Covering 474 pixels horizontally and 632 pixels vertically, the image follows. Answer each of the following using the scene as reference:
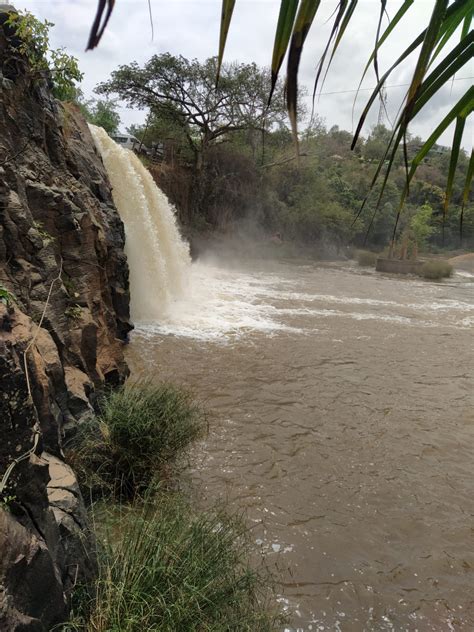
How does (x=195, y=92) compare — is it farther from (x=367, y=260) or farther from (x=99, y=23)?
(x=99, y=23)

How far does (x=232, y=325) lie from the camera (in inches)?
347

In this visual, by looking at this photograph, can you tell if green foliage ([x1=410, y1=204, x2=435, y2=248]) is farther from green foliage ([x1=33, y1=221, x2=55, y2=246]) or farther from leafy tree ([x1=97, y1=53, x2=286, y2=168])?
green foliage ([x1=33, y1=221, x2=55, y2=246])

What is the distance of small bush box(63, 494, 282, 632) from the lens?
169cm

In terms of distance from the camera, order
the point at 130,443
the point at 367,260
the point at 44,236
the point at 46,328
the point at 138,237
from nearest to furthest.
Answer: the point at 130,443
the point at 46,328
the point at 44,236
the point at 138,237
the point at 367,260

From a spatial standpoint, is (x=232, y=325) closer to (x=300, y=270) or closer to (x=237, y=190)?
(x=300, y=270)

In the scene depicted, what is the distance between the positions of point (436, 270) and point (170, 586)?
833 inches

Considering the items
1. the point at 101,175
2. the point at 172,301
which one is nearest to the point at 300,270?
the point at 172,301

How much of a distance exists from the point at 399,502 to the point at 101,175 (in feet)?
20.8

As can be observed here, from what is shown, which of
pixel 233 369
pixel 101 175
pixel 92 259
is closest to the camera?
pixel 92 259

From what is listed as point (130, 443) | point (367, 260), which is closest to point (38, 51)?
point (130, 443)

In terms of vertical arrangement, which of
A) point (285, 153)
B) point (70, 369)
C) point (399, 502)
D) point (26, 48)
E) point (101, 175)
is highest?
point (285, 153)

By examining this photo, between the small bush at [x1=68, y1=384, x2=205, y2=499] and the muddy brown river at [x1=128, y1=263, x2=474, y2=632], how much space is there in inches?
18.3

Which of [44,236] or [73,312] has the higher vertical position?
[44,236]

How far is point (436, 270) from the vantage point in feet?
66.6
